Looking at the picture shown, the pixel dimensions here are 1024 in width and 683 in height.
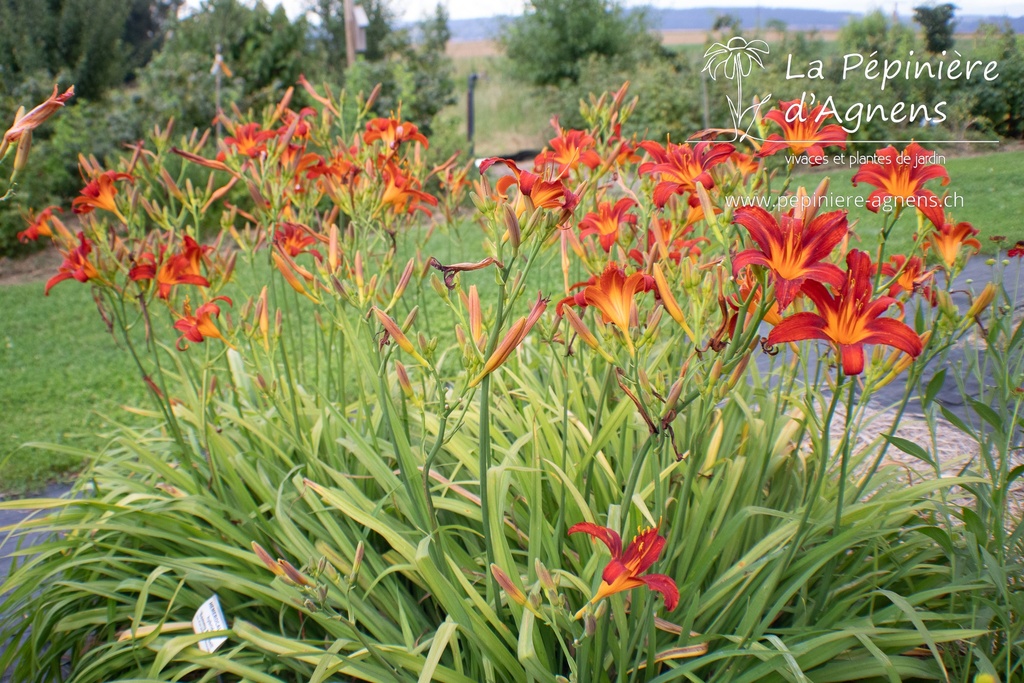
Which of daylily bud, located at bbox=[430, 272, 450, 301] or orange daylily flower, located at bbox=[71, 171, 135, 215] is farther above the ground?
orange daylily flower, located at bbox=[71, 171, 135, 215]

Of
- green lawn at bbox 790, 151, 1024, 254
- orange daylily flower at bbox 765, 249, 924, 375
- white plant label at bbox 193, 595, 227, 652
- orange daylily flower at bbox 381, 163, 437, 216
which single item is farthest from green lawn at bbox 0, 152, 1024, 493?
orange daylily flower at bbox 765, 249, 924, 375

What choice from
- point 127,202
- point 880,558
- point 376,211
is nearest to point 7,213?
point 127,202

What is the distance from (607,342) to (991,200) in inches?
48.9

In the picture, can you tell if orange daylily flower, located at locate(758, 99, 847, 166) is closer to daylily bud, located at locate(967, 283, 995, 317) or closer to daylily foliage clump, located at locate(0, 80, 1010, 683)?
daylily foliage clump, located at locate(0, 80, 1010, 683)

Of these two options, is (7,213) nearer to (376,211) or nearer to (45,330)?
(45,330)

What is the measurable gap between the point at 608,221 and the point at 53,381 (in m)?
4.10

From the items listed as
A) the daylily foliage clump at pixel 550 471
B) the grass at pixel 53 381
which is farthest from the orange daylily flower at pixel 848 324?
the grass at pixel 53 381

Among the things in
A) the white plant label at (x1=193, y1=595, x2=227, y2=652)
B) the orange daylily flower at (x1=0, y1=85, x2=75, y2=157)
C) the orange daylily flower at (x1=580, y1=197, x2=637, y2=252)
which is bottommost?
the white plant label at (x1=193, y1=595, x2=227, y2=652)

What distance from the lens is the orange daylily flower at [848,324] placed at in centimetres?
105

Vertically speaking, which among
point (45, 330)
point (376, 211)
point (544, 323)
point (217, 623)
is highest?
point (376, 211)

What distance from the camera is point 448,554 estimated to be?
1.72 m

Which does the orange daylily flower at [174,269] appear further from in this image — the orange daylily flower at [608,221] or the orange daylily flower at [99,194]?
the orange daylily flower at [608,221]

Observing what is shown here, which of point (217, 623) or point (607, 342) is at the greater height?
point (607, 342)

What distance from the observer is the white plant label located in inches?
66.7
